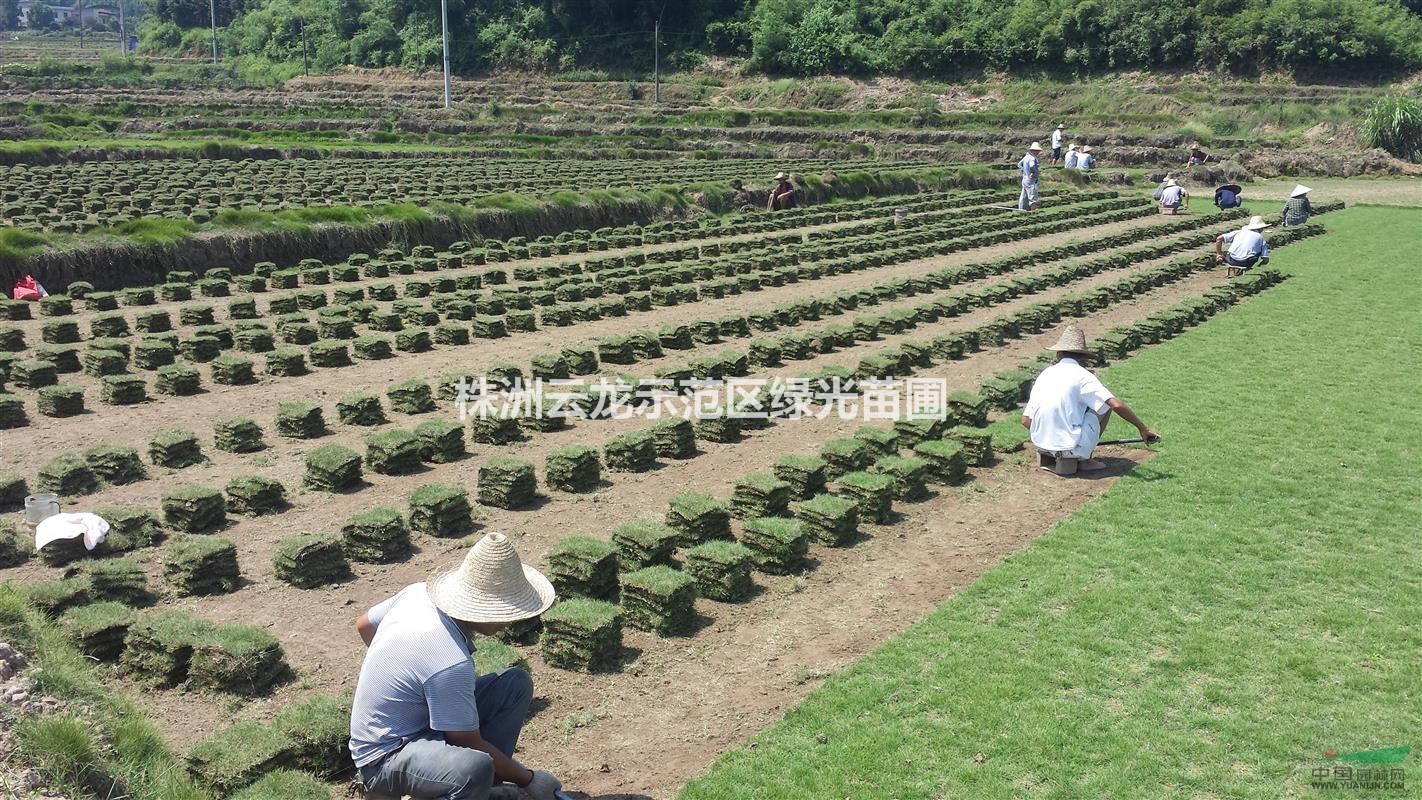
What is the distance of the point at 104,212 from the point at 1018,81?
90467 millimetres

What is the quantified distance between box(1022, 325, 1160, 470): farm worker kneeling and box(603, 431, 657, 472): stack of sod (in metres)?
5.14

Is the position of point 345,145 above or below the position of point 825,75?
below

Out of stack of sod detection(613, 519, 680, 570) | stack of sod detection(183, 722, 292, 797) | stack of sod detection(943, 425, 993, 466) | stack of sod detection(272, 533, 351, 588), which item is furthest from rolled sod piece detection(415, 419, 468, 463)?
stack of sod detection(183, 722, 292, 797)

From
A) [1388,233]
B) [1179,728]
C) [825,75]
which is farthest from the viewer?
[825,75]

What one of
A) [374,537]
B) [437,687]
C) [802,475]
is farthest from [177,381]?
[437,687]

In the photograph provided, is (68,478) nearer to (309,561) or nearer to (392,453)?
(392,453)

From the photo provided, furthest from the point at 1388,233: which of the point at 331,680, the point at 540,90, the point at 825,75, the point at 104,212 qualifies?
the point at 540,90

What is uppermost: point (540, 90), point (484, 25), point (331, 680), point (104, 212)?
point (484, 25)

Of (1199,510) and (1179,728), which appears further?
(1199,510)

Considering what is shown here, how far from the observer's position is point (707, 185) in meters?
45.7

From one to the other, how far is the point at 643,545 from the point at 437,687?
4944mm

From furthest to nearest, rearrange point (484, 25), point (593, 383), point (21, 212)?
point (484, 25) → point (21, 212) → point (593, 383)

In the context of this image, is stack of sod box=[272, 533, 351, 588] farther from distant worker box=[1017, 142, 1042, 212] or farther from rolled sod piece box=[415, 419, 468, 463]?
distant worker box=[1017, 142, 1042, 212]

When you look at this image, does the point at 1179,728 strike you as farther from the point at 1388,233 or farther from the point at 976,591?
the point at 1388,233
